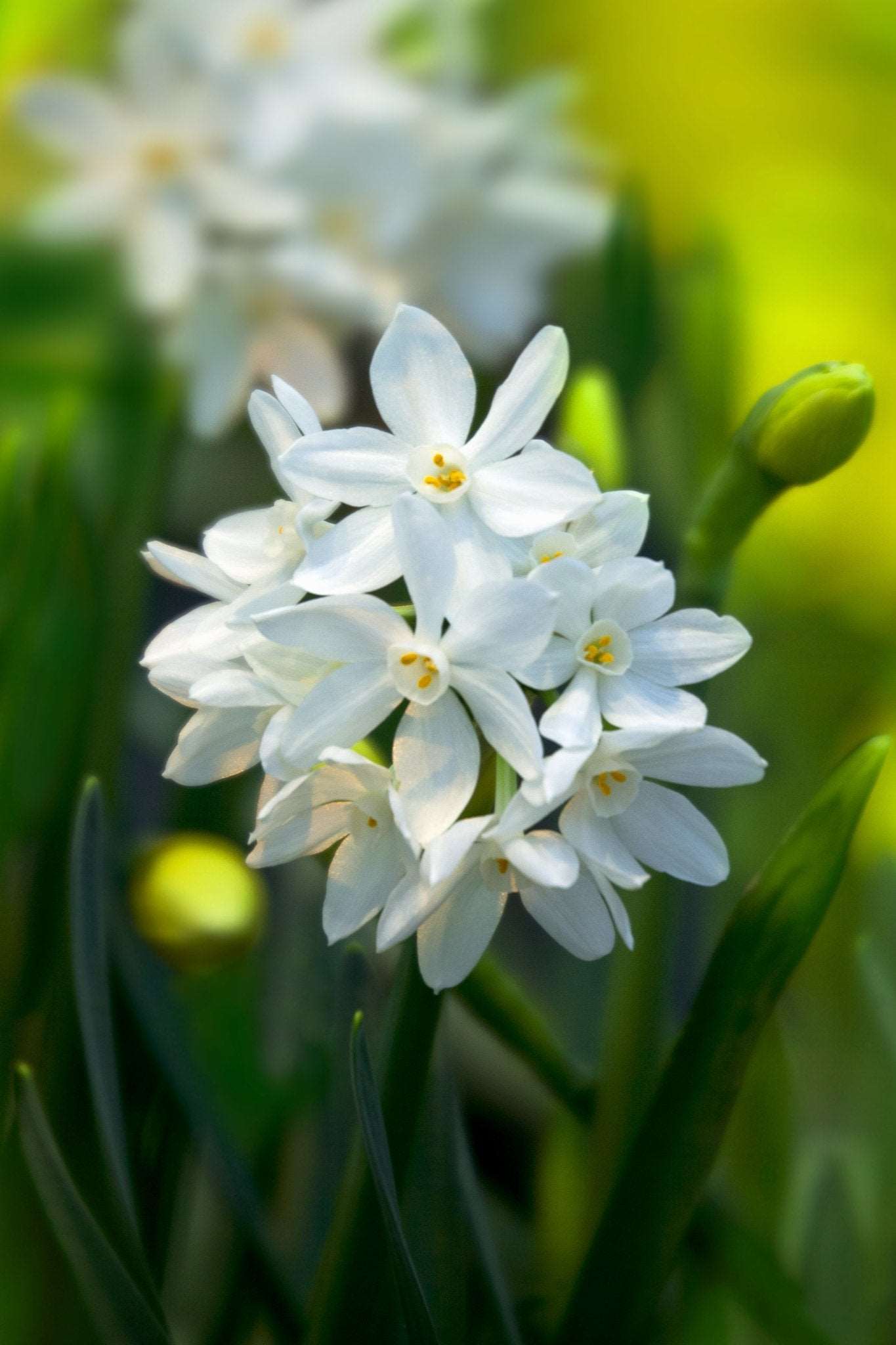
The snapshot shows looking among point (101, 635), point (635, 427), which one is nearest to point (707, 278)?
point (635, 427)

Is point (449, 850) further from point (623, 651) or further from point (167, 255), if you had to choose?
point (167, 255)

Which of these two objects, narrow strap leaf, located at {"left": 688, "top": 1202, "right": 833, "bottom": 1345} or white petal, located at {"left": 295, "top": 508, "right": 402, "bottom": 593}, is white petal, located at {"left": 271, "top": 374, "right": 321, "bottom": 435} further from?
narrow strap leaf, located at {"left": 688, "top": 1202, "right": 833, "bottom": 1345}

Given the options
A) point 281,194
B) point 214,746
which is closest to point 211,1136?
point 214,746

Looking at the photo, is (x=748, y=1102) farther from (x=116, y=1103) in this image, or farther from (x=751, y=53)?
(x=751, y=53)

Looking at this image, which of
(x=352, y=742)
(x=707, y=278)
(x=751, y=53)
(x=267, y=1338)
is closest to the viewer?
(x=352, y=742)

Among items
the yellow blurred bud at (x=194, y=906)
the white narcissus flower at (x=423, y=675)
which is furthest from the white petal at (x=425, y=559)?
the yellow blurred bud at (x=194, y=906)

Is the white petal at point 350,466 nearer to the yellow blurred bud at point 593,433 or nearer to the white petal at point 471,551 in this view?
the white petal at point 471,551
